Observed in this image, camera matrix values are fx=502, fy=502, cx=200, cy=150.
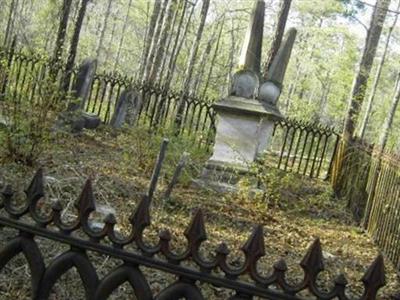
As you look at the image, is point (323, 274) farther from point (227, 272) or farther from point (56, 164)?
point (56, 164)

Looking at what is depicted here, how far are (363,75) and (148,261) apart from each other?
1195cm

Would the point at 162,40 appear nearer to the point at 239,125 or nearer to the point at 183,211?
the point at 239,125

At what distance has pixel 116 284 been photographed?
5.78 ft

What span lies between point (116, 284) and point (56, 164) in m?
5.10

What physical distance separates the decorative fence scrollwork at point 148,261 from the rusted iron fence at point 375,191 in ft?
14.0

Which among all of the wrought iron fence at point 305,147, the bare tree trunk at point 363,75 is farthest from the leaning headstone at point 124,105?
the bare tree trunk at point 363,75

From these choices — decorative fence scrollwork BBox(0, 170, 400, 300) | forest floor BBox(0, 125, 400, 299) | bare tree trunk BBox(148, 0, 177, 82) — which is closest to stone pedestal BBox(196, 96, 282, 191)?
forest floor BBox(0, 125, 400, 299)

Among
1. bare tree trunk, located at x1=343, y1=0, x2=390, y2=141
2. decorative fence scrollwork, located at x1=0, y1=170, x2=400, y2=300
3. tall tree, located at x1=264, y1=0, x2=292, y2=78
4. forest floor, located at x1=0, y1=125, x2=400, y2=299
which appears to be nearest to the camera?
decorative fence scrollwork, located at x1=0, y1=170, x2=400, y2=300

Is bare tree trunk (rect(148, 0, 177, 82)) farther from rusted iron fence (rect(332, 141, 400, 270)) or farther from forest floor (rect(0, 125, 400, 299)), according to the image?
rusted iron fence (rect(332, 141, 400, 270))

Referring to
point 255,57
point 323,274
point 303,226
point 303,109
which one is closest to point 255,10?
point 255,57

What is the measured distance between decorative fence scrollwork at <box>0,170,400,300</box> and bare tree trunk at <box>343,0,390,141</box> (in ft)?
32.7

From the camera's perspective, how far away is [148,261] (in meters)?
1.71

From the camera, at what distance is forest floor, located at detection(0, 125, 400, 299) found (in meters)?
3.86

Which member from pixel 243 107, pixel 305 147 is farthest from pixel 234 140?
pixel 305 147
